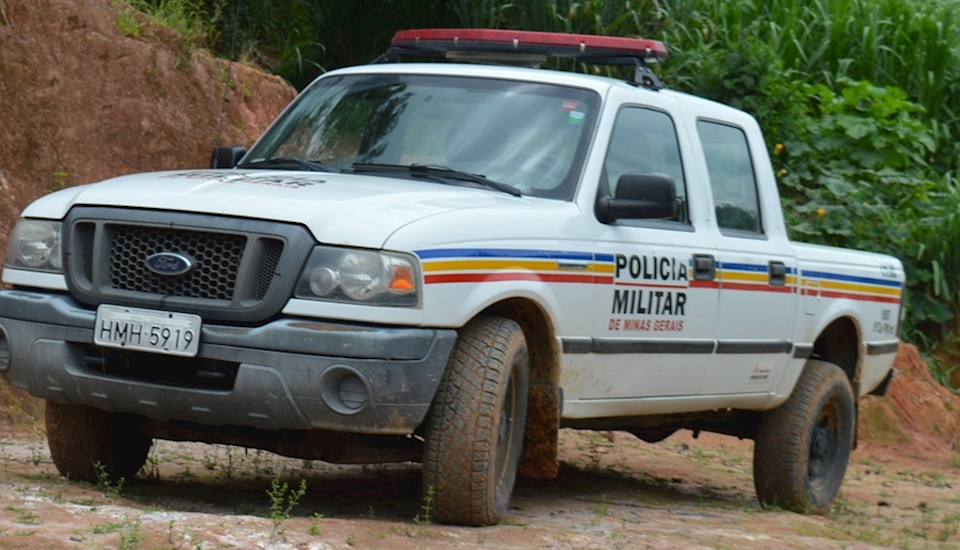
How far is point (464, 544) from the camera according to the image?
511 centimetres

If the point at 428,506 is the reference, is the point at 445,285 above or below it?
above

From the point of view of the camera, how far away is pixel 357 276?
16.4 feet

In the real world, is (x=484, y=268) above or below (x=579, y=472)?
above

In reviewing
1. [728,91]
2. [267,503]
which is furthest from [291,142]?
[728,91]

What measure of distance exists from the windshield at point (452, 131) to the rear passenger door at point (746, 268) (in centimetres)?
100

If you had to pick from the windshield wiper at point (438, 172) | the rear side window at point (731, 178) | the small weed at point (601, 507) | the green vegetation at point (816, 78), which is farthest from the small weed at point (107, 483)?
the green vegetation at point (816, 78)

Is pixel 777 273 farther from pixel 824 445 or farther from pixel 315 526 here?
pixel 315 526

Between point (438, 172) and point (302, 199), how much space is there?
2.95ft

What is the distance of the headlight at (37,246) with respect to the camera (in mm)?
5473

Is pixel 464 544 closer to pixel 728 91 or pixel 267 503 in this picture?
pixel 267 503

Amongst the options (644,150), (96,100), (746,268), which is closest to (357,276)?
(644,150)

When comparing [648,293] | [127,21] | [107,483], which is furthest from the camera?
[127,21]

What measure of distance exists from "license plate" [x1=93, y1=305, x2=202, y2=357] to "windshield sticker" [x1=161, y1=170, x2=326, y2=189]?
59cm

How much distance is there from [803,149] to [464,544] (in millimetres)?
8953
